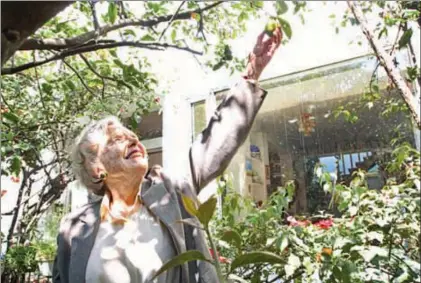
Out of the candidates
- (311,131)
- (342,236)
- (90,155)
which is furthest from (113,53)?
(342,236)

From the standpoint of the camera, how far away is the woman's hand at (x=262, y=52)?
0.82 m

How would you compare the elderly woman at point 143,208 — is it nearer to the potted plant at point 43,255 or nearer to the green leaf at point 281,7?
the green leaf at point 281,7

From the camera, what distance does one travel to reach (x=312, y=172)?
1.47 m

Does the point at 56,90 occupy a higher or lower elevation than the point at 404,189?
higher

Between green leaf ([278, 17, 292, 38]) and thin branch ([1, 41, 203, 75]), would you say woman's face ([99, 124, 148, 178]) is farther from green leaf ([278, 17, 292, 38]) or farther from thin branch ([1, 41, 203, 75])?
thin branch ([1, 41, 203, 75])

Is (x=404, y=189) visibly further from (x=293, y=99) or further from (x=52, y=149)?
(x=52, y=149)

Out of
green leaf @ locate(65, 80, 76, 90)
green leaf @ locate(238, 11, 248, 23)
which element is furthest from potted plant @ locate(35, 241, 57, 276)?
green leaf @ locate(238, 11, 248, 23)

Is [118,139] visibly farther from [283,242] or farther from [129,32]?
[129,32]

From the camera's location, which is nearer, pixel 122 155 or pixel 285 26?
pixel 285 26

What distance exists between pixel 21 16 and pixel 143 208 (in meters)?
0.53

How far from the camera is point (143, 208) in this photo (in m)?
0.88

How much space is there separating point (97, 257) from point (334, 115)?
1201 mm

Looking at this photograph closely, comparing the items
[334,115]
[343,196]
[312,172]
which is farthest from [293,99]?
[343,196]

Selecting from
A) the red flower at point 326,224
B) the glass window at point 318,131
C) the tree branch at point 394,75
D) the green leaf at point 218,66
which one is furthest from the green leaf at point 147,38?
the tree branch at point 394,75
